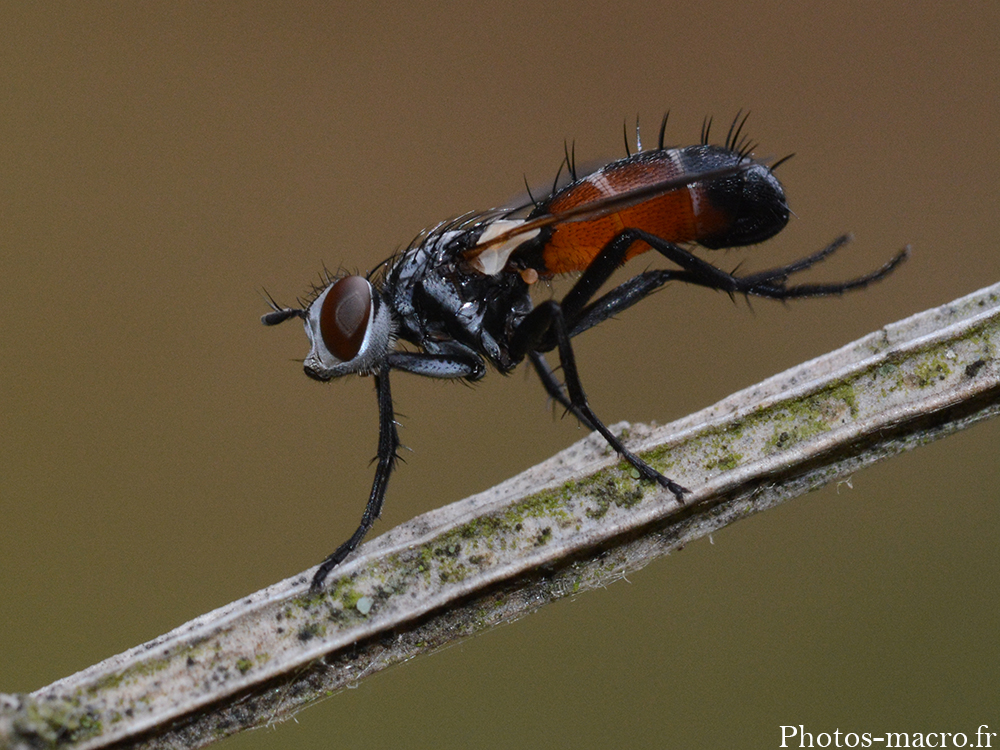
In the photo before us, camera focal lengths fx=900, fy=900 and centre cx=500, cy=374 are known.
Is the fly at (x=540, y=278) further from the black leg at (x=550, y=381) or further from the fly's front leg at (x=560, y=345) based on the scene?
the black leg at (x=550, y=381)

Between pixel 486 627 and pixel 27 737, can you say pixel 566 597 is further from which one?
pixel 27 737

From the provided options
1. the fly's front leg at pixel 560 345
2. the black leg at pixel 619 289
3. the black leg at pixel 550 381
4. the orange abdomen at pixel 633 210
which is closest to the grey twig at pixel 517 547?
the fly's front leg at pixel 560 345

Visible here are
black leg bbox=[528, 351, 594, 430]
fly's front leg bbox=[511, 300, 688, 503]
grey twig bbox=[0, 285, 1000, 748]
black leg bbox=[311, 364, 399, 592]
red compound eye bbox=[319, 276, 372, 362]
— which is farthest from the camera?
black leg bbox=[528, 351, 594, 430]

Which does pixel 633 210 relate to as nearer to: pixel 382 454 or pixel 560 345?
pixel 560 345

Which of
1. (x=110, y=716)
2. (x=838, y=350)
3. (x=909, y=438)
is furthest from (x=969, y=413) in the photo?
(x=110, y=716)

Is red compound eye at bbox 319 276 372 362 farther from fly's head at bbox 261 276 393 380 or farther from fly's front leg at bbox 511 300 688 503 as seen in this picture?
fly's front leg at bbox 511 300 688 503

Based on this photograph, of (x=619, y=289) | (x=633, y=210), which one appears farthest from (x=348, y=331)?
(x=633, y=210)

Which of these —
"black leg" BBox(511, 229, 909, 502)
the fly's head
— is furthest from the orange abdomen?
the fly's head

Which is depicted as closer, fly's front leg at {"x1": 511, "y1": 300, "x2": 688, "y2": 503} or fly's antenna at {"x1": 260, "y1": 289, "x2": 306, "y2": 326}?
fly's front leg at {"x1": 511, "y1": 300, "x2": 688, "y2": 503}

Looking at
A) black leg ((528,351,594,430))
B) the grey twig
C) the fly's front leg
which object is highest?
black leg ((528,351,594,430))
